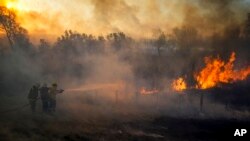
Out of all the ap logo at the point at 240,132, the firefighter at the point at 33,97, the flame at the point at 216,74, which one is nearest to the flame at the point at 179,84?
the flame at the point at 216,74

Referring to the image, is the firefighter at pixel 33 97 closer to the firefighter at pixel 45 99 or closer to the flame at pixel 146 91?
the firefighter at pixel 45 99

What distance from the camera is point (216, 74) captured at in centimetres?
4109

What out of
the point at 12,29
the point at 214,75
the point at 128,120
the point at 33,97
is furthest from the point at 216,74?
the point at 12,29

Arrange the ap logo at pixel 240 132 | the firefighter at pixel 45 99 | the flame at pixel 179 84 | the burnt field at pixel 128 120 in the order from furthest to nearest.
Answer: the flame at pixel 179 84
the firefighter at pixel 45 99
the ap logo at pixel 240 132
the burnt field at pixel 128 120

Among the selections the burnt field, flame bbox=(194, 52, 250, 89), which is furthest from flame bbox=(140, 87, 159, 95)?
flame bbox=(194, 52, 250, 89)

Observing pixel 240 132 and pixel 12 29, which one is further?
pixel 12 29

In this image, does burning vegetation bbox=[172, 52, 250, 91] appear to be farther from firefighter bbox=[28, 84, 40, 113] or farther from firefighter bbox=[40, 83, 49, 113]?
firefighter bbox=[28, 84, 40, 113]

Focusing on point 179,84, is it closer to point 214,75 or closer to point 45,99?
point 214,75

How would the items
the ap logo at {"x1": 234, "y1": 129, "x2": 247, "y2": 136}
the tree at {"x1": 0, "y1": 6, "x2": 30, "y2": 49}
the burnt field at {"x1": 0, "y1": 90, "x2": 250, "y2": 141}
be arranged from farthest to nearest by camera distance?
the tree at {"x1": 0, "y1": 6, "x2": 30, "y2": 49} < the ap logo at {"x1": 234, "y1": 129, "x2": 247, "y2": 136} < the burnt field at {"x1": 0, "y1": 90, "x2": 250, "y2": 141}

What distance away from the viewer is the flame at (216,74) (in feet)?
132

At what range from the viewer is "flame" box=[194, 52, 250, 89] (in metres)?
40.1

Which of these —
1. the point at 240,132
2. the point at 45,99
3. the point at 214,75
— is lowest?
the point at 240,132

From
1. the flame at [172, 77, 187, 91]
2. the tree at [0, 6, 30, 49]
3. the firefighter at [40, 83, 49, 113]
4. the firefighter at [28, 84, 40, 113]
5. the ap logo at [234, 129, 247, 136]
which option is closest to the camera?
the firefighter at [28, 84, 40, 113]

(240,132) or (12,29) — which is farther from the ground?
(12,29)
